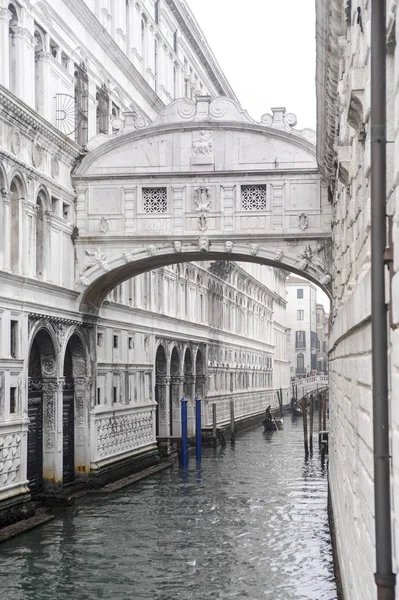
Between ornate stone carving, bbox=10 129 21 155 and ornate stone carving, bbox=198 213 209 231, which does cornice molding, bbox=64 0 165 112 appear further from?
ornate stone carving, bbox=198 213 209 231

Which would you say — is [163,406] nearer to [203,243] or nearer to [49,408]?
[49,408]

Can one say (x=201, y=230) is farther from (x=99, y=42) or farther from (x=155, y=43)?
(x=155, y=43)

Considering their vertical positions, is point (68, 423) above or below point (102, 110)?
below

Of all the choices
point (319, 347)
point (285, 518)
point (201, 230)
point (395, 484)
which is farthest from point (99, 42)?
point (319, 347)

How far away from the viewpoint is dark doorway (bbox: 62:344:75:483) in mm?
19891

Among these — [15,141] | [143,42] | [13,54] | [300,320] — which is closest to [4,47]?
[13,54]

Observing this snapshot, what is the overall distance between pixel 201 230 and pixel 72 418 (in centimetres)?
473

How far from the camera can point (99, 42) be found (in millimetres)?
21922

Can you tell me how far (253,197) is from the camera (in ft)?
61.9

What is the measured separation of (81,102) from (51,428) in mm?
6576

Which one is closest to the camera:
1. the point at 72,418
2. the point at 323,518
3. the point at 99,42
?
the point at 323,518

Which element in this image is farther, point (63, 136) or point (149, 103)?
point (149, 103)

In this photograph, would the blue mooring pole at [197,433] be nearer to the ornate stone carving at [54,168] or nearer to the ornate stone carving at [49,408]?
the ornate stone carving at [49,408]

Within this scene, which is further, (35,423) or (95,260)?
(95,260)
